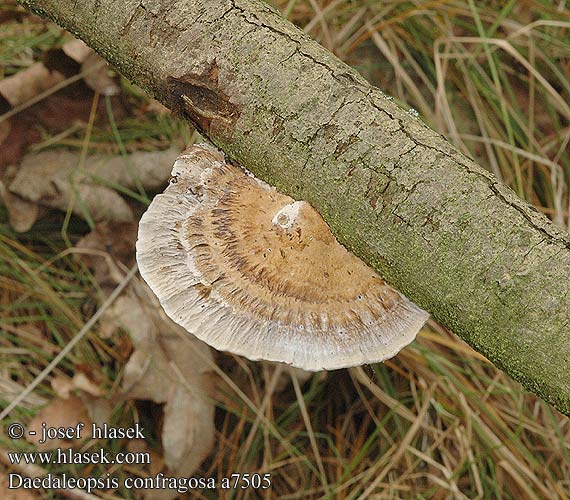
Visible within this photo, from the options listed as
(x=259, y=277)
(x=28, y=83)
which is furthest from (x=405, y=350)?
(x=28, y=83)

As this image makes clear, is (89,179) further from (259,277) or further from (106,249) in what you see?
(259,277)

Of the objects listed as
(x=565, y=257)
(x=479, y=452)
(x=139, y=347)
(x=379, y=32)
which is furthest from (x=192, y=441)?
(x=379, y=32)

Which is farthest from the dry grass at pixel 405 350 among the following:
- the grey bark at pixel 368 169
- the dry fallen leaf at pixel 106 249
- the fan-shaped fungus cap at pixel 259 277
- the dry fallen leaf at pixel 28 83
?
the grey bark at pixel 368 169

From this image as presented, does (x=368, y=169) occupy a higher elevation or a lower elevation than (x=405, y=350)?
higher

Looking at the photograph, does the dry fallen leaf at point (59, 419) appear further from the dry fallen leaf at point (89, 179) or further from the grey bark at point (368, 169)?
the grey bark at point (368, 169)

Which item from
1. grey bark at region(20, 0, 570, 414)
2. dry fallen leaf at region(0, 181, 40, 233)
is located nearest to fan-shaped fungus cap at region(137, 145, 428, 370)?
grey bark at region(20, 0, 570, 414)

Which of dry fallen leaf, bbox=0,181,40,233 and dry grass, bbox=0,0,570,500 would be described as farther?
dry fallen leaf, bbox=0,181,40,233

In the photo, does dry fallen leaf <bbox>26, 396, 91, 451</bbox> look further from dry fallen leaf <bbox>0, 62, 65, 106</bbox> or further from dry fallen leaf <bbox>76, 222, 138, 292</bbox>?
dry fallen leaf <bbox>0, 62, 65, 106</bbox>
